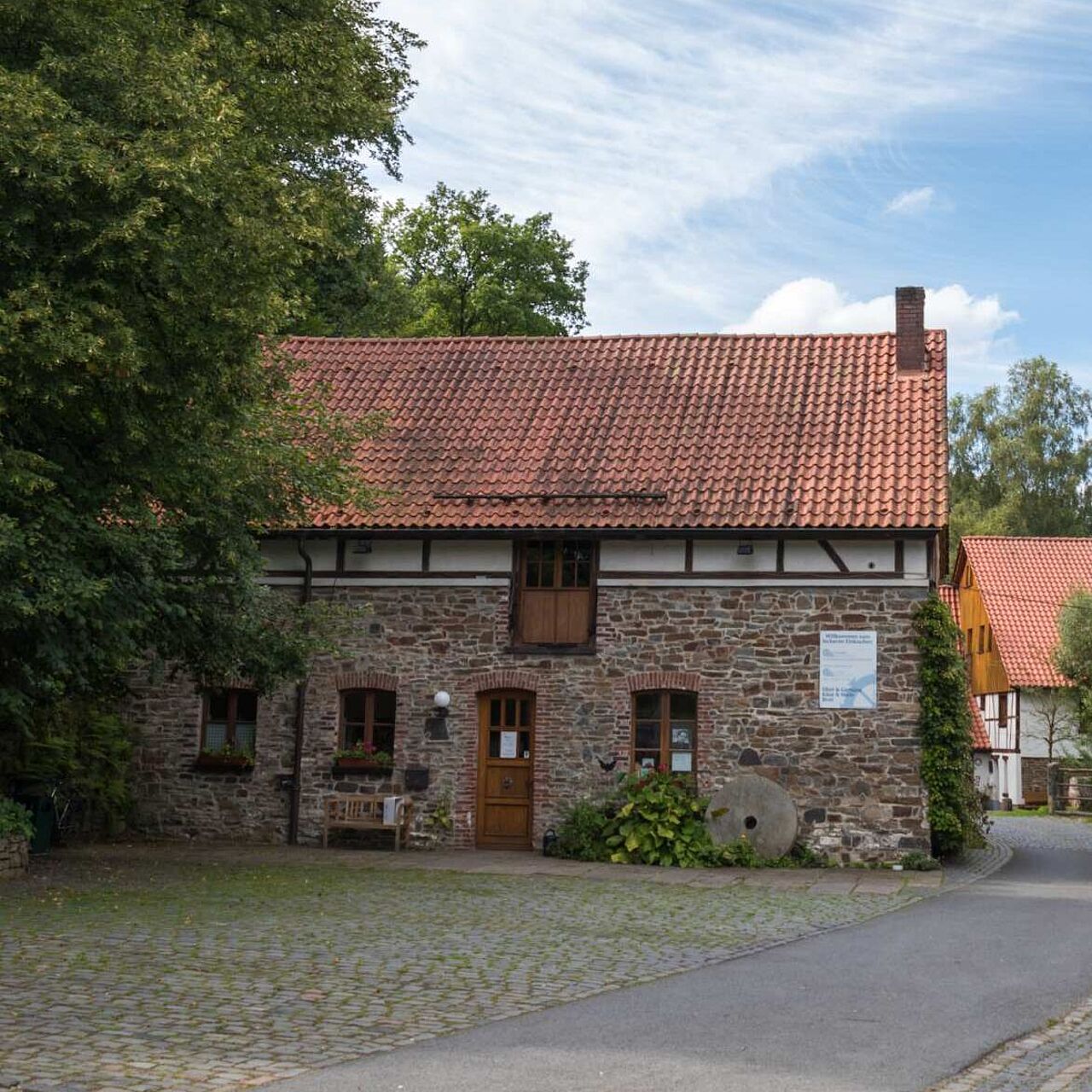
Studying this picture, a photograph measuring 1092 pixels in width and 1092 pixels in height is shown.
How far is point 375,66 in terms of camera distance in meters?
22.5

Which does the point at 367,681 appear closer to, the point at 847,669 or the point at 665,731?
the point at 665,731

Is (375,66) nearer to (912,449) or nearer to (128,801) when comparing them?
(912,449)

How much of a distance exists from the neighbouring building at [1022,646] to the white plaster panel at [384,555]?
25.0 metres

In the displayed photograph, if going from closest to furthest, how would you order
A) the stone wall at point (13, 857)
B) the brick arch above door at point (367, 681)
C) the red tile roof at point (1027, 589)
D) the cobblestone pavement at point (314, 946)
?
the cobblestone pavement at point (314, 946)
the stone wall at point (13, 857)
the brick arch above door at point (367, 681)
the red tile roof at point (1027, 589)

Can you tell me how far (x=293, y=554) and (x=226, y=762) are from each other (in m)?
3.03

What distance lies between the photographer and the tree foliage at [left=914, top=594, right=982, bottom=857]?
63.7 ft

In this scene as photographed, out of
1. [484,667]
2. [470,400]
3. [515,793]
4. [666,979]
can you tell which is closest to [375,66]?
[470,400]

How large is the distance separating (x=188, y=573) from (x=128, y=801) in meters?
5.27

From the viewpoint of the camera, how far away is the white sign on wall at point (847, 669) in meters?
19.6

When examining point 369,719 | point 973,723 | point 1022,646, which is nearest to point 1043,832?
point 973,723

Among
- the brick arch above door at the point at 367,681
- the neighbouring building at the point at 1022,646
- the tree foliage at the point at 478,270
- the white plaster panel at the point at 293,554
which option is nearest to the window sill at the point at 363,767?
the brick arch above door at the point at 367,681

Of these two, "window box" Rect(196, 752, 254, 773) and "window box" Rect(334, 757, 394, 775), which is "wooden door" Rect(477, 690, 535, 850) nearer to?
"window box" Rect(334, 757, 394, 775)

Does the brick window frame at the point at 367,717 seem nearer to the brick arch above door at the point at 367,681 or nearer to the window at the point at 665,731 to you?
the brick arch above door at the point at 367,681

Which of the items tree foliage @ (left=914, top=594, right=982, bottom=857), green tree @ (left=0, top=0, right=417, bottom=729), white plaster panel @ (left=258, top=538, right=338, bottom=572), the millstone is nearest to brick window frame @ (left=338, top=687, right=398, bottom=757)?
white plaster panel @ (left=258, top=538, right=338, bottom=572)
